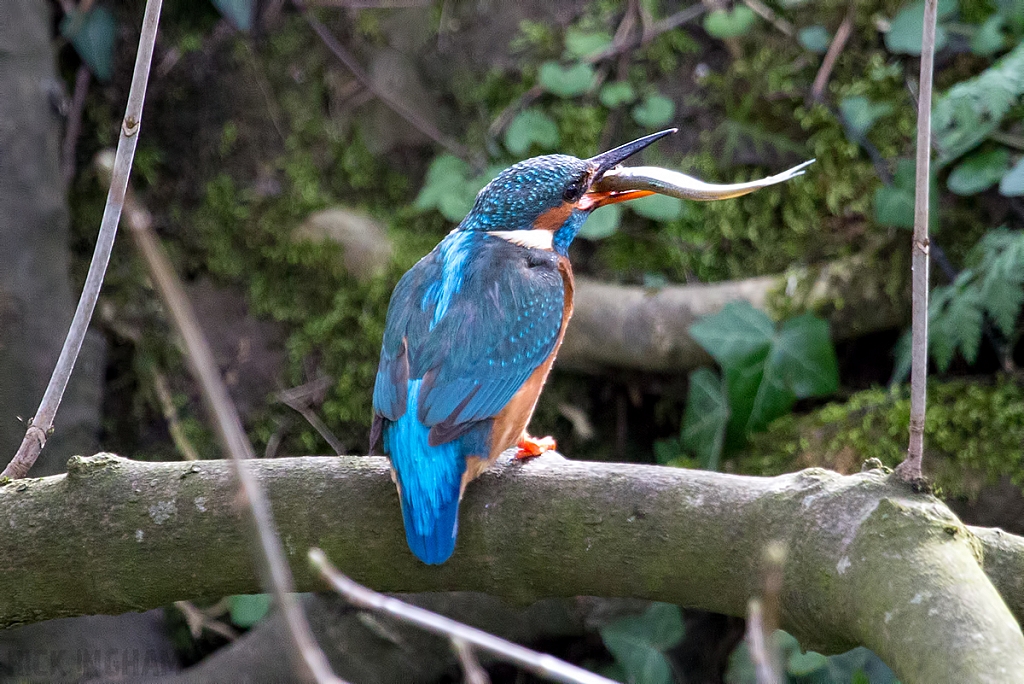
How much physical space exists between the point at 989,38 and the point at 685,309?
1309 millimetres

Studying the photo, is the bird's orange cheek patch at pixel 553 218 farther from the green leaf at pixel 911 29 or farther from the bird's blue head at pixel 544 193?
the green leaf at pixel 911 29

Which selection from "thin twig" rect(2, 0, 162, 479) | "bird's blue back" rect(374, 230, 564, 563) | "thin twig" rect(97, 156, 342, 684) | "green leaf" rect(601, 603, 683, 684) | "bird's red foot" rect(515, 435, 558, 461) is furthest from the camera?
"green leaf" rect(601, 603, 683, 684)

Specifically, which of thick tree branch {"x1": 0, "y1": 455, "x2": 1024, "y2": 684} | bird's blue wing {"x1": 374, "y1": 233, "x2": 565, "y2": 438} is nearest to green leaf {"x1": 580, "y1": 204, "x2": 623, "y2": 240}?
bird's blue wing {"x1": 374, "y1": 233, "x2": 565, "y2": 438}

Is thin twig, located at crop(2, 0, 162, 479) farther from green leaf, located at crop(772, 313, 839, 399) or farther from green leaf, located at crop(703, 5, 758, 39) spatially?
green leaf, located at crop(703, 5, 758, 39)

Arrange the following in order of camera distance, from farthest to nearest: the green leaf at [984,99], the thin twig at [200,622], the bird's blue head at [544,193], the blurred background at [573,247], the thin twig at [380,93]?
the thin twig at [380,93] < the thin twig at [200,622] < the blurred background at [573,247] < the green leaf at [984,99] < the bird's blue head at [544,193]

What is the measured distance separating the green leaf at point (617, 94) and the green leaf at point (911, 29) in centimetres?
93

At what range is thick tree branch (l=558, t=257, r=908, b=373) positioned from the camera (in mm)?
3309

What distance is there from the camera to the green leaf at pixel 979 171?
3051 millimetres

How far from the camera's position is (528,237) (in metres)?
2.69

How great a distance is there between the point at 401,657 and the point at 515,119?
6.64ft

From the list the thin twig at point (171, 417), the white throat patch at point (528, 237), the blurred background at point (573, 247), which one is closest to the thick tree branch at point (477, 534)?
the white throat patch at point (528, 237)

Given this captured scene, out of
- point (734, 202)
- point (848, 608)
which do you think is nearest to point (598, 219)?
point (734, 202)

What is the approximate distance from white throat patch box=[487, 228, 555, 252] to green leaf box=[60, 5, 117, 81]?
2.09 metres

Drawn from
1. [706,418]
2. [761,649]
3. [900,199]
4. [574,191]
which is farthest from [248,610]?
[761,649]
